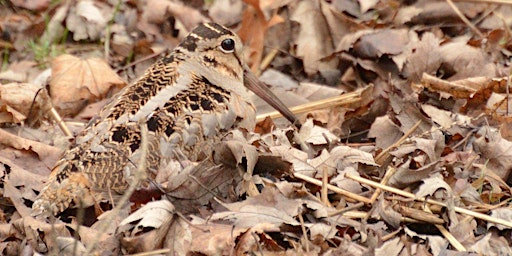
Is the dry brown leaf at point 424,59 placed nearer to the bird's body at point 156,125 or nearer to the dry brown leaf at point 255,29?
the dry brown leaf at point 255,29

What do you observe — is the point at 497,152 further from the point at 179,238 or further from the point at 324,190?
the point at 179,238

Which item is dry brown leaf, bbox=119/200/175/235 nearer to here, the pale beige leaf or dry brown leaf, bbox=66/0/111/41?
the pale beige leaf

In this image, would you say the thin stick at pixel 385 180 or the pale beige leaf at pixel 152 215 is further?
the thin stick at pixel 385 180

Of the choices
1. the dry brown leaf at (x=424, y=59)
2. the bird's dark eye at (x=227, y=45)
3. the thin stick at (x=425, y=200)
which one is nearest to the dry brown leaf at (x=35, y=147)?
the bird's dark eye at (x=227, y=45)

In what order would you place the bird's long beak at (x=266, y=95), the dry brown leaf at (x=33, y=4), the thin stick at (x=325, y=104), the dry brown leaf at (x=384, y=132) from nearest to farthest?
the dry brown leaf at (x=384, y=132)
the bird's long beak at (x=266, y=95)
the thin stick at (x=325, y=104)
the dry brown leaf at (x=33, y=4)

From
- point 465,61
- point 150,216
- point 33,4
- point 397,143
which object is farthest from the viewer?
point 33,4

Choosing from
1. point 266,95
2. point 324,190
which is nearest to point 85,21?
point 266,95

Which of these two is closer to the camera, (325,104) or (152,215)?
(152,215)
